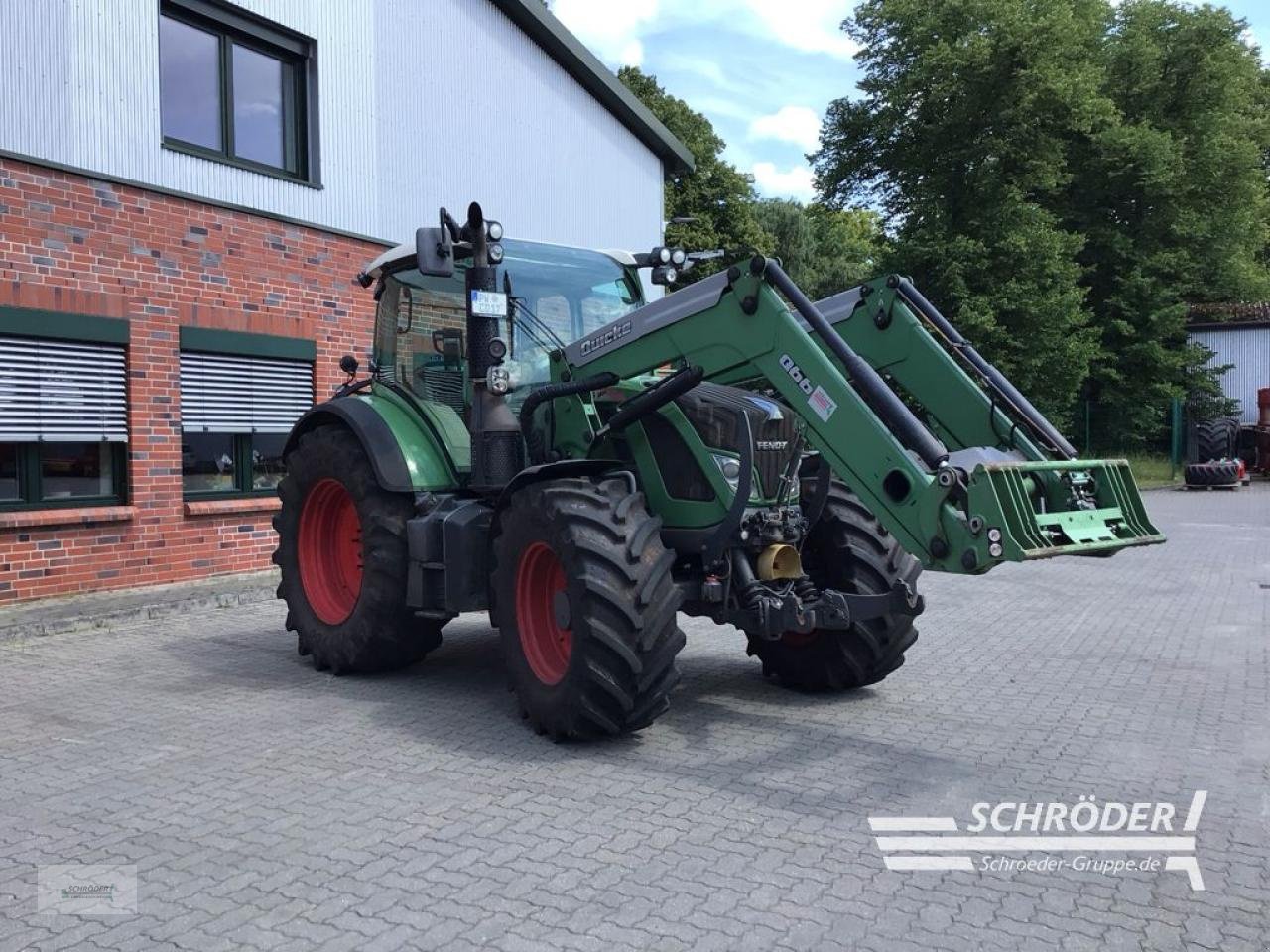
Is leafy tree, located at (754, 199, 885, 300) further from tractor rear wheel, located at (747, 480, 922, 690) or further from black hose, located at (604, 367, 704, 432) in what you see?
black hose, located at (604, 367, 704, 432)

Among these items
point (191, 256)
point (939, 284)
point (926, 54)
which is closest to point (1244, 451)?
point (939, 284)

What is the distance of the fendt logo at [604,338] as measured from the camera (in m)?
5.87

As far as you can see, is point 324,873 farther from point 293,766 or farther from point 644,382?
point 644,382

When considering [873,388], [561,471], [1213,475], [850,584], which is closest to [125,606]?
[561,471]

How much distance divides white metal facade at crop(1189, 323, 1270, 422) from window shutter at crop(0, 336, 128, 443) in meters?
31.3

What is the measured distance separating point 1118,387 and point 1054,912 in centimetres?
3063

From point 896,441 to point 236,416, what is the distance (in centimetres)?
776

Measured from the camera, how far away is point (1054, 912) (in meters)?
3.52

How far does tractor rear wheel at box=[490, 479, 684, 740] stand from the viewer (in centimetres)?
497

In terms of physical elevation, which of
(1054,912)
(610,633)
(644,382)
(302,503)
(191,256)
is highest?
(191,256)

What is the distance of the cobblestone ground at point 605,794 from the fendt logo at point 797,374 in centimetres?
170

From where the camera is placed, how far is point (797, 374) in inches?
200

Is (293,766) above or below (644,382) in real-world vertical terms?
below

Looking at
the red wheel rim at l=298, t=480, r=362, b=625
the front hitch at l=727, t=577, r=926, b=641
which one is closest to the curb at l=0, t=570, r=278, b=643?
the red wheel rim at l=298, t=480, r=362, b=625
